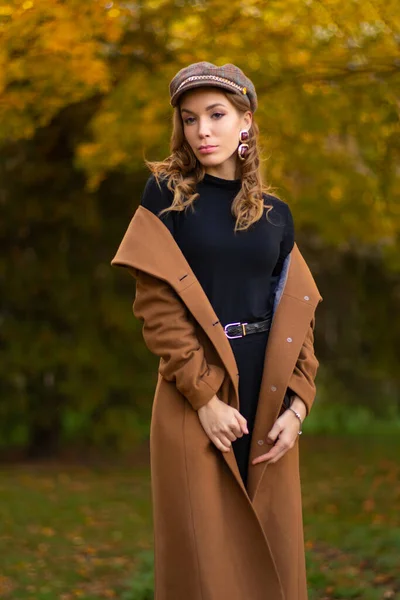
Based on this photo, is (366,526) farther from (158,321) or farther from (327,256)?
(327,256)

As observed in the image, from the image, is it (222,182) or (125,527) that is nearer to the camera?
(222,182)

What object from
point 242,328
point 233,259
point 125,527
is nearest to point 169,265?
point 233,259

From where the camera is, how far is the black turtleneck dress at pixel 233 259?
3.07 m

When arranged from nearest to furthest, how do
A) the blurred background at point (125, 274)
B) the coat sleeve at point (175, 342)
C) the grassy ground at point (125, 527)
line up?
the coat sleeve at point (175, 342) → the grassy ground at point (125, 527) → the blurred background at point (125, 274)

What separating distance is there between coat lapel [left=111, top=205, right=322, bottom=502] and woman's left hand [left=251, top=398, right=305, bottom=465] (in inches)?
1.1

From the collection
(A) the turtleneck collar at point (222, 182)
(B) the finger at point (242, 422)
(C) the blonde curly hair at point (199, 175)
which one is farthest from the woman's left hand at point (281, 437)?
(A) the turtleneck collar at point (222, 182)

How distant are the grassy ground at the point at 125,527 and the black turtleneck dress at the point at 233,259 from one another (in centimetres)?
247

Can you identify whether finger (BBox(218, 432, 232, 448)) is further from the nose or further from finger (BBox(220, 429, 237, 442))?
the nose

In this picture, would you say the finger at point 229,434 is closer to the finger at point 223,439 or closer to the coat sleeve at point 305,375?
the finger at point 223,439

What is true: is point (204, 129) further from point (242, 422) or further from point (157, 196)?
point (242, 422)

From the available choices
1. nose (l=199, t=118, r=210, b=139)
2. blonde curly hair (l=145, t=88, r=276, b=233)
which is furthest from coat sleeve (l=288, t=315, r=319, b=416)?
nose (l=199, t=118, r=210, b=139)

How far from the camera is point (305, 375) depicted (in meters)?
3.22

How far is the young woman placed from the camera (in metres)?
3.04

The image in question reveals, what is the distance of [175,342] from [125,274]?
29.0 feet
